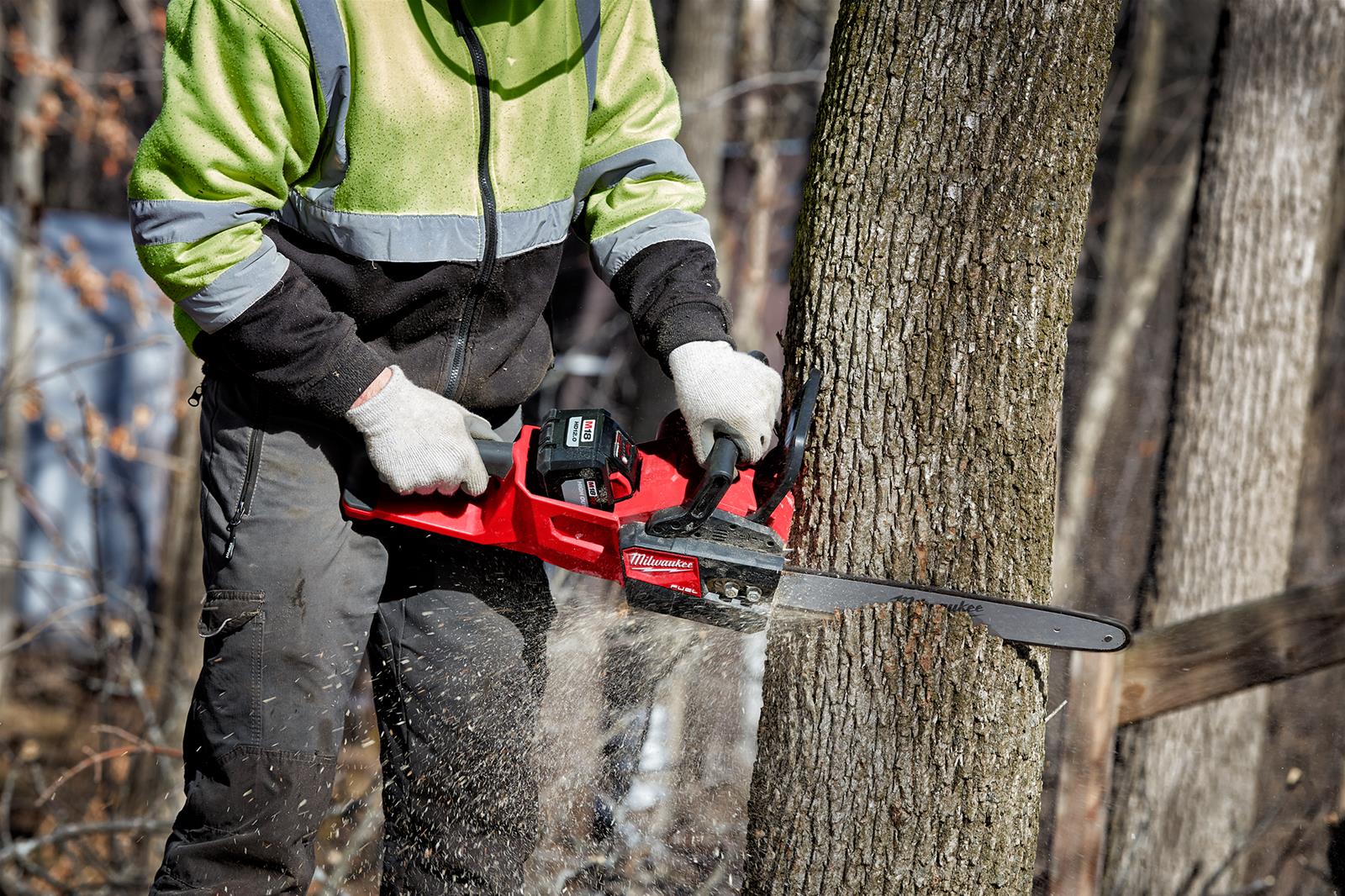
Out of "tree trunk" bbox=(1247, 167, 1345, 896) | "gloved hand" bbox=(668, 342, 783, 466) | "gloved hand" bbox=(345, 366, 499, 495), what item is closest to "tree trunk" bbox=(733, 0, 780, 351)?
"tree trunk" bbox=(1247, 167, 1345, 896)

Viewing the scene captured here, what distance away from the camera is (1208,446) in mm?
4207

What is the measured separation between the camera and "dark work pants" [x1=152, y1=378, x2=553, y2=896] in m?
2.00

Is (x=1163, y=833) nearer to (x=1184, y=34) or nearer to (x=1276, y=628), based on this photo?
(x=1276, y=628)

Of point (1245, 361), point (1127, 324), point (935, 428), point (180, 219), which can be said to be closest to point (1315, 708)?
point (1245, 361)

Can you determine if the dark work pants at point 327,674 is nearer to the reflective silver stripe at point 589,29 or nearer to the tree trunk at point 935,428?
the tree trunk at point 935,428

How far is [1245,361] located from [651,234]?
306cm

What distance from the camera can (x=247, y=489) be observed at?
2.01 meters

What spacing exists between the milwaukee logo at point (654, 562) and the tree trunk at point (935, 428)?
0.25 metres

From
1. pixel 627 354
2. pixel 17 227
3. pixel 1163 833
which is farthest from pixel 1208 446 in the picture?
pixel 17 227

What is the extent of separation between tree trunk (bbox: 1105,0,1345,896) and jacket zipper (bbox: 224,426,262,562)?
11.6ft

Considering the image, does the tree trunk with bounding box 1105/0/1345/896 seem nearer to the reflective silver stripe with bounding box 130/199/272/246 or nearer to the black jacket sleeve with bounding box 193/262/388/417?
the black jacket sleeve with bounding box 193/262/388/417

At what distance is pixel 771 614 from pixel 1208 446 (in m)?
2.95

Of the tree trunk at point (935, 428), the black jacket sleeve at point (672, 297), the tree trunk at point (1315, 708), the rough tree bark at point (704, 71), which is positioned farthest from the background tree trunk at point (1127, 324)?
the black jacket sleeve at point (672, 297)

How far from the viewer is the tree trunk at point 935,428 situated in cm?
190
